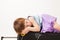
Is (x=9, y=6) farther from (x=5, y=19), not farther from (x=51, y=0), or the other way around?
(x=51, y=0)

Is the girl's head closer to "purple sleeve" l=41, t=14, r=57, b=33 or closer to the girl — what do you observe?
the girl

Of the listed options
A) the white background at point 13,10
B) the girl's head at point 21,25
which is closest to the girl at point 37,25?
the girl's head at point 21,25

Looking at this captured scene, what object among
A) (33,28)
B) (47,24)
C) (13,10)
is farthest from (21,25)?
(13,10)

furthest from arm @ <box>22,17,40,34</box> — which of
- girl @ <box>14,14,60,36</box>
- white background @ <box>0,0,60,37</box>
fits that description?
white background @ <box>0,0,60,37</box>

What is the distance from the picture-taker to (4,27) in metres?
2.03

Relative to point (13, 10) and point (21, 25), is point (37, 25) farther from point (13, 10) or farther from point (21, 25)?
point (13, 10)

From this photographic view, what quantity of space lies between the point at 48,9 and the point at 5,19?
58cm

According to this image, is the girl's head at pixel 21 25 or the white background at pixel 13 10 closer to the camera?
the girl's head at pixel 21 25

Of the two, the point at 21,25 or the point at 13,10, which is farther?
the point at 13,10

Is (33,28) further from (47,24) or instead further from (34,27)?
(47,24)

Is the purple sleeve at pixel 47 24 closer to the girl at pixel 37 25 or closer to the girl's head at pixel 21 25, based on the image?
the girl at pixel 37 25

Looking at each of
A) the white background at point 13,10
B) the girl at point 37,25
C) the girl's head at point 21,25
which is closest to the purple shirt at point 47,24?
the girl at point 37,25

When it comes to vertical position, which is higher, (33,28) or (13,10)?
(13,10)

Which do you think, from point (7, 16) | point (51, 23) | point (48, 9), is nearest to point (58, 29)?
point (51, 23)
